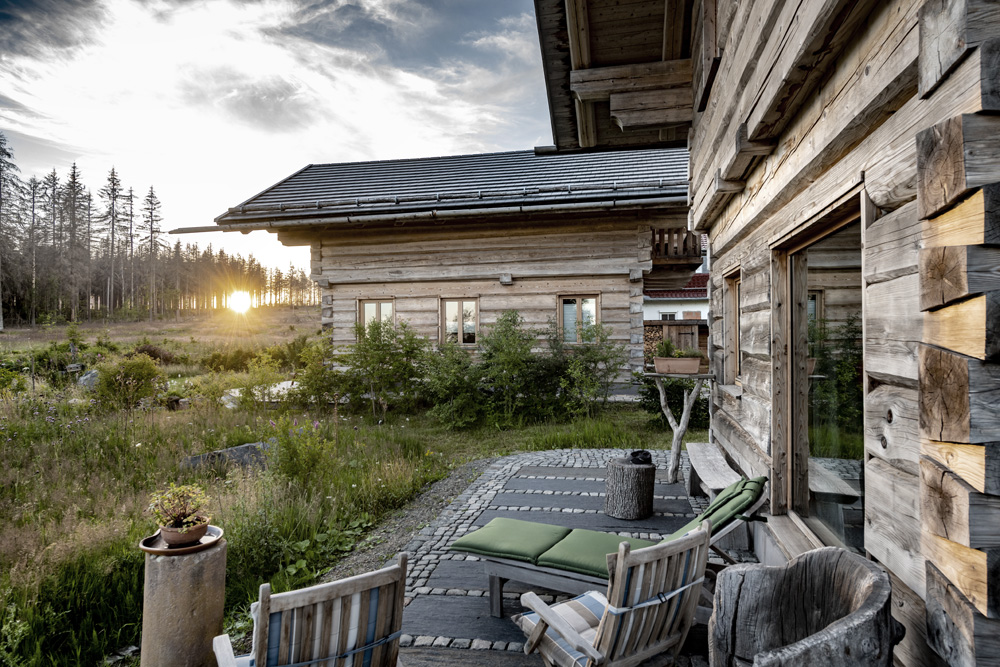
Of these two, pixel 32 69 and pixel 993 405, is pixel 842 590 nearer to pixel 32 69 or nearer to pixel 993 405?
pixel 993 405

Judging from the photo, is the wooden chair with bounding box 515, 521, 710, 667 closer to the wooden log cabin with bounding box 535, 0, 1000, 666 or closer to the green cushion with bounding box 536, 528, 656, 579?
the green cushion with bounding box 536, 528, 656, 579

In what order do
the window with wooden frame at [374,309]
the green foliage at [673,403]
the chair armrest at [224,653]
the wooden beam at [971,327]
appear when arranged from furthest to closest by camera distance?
the window with wooden frame at [374,309], the green foliage at [673,403], the chair armrest at [224,653], the wooden beam at [971,327]

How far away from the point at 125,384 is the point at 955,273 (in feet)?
36.2

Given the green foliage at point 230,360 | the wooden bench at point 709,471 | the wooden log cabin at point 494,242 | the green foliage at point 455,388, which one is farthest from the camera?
the green foliage at point 230,360

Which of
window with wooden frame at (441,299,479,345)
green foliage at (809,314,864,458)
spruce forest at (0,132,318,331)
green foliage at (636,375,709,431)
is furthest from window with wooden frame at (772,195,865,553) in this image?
spruce forest at (0,132,318,331)

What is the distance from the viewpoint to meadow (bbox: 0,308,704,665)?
3408 millimetres

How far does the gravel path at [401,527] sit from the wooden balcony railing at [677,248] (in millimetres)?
8251

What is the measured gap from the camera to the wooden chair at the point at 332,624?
1.83 metres

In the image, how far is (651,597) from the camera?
2.36 meters

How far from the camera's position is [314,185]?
556 inches

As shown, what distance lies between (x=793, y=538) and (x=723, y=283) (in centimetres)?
322

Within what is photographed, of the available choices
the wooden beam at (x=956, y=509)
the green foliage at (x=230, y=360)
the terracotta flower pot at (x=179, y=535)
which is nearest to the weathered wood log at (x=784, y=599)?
the wooden beam at (x=956, y=509)

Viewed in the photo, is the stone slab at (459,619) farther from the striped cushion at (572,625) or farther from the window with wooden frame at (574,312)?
the window with wooden frame at (574,312)

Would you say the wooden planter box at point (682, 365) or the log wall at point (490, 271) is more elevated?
the log wall at point (490, 271)
